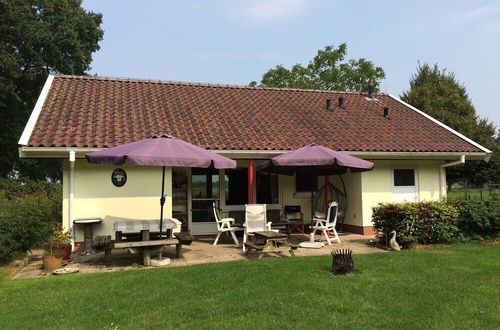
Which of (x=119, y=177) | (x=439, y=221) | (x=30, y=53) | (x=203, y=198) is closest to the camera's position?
(x=439, y=221)

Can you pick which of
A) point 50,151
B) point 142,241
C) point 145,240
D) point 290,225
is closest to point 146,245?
point 142,241

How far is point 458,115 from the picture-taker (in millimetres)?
28781

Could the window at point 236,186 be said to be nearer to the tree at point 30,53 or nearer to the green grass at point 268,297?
the green grass at point 268,297

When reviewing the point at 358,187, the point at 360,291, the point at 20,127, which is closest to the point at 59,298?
the point at 360,291

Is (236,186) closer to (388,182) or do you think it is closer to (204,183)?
(204,183)

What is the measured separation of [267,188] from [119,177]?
4.69 meters

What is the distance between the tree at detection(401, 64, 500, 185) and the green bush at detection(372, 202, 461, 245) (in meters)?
20.2

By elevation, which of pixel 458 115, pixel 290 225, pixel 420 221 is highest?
pixel 458 115

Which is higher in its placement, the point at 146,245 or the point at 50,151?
the point at 50,151

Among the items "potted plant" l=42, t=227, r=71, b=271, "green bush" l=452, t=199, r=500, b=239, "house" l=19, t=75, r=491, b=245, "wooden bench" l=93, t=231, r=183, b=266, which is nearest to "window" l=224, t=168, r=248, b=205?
"house" l=19, t=75, r=491, b=245

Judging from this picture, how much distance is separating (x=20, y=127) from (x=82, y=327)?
90.8ft

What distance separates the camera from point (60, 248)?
759 cm

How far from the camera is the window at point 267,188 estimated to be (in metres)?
12.1

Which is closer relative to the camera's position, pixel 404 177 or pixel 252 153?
pixel 252 153
